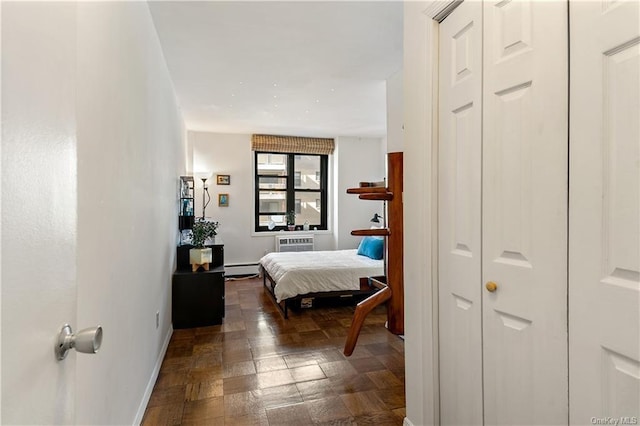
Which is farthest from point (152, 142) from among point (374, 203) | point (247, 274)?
point (374, 203)

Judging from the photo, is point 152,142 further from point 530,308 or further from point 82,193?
point 530,308

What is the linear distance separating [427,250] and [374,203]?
4974 millimetres

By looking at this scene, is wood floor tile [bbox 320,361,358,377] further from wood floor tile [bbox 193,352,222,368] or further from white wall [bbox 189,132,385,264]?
white wall [bbox 189,132,385,264]

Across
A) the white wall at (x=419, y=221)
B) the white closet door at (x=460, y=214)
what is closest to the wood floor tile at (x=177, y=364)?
the white wall at (x=419, y=221)

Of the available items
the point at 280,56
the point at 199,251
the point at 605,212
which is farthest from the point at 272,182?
the point at 605,212

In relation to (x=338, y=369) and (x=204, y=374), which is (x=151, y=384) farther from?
(x=338, y=369)

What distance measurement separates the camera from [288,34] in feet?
8.27

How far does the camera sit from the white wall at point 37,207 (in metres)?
0.51

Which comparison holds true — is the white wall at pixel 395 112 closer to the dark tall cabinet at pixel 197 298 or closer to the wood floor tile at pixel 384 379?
the wood floor tile at pixel 384 379

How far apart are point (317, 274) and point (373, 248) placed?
1.08 metres

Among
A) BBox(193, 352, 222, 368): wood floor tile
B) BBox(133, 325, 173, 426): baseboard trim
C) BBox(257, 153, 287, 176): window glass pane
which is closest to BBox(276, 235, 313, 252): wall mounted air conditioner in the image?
BBox(257, 153, 287, 176): window glass pane

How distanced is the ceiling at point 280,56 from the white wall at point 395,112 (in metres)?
0.10

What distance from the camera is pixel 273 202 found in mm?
6430

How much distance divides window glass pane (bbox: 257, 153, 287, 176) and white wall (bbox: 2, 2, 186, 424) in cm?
351
